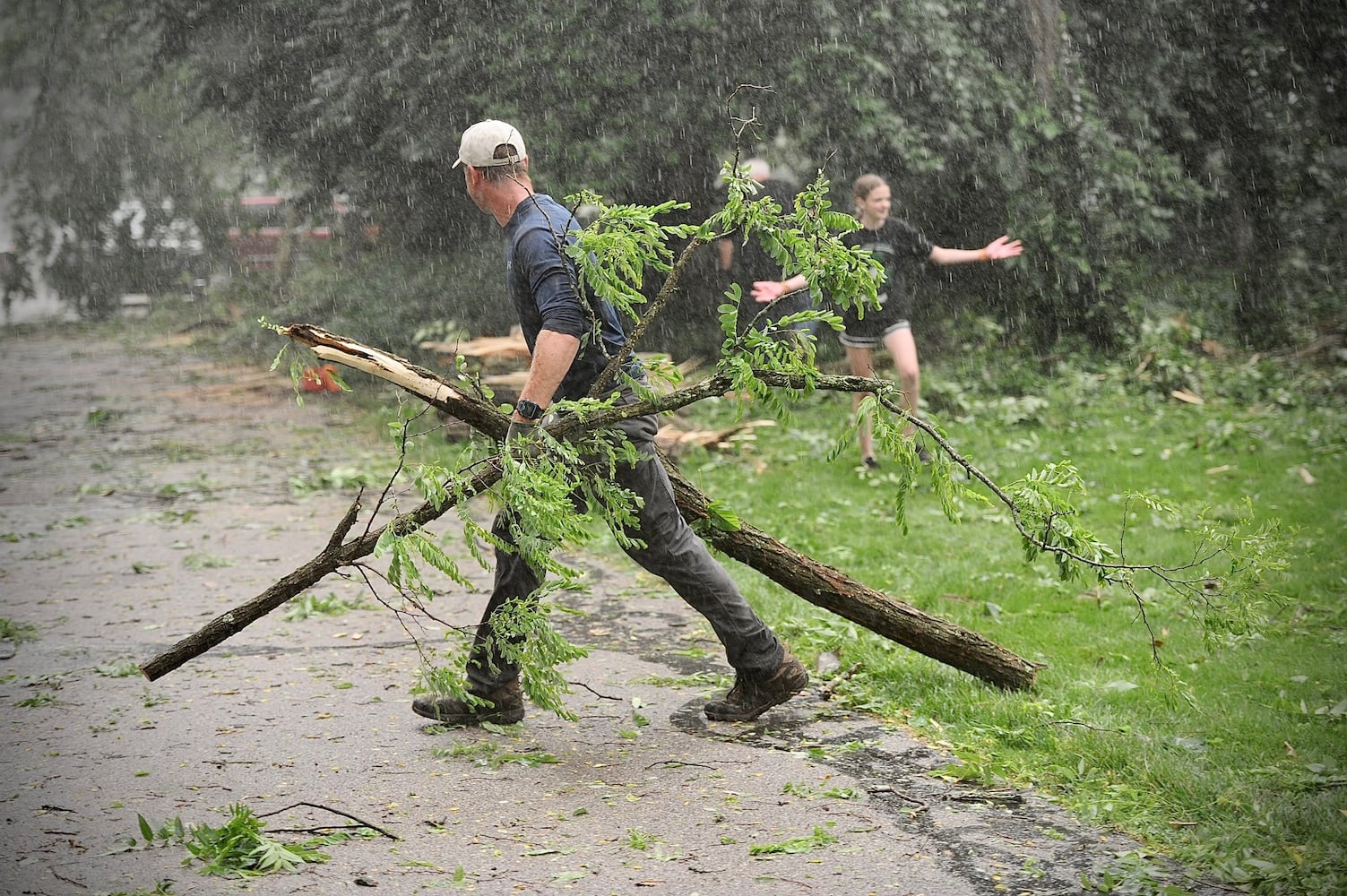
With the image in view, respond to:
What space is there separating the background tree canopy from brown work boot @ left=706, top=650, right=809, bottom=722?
879cm

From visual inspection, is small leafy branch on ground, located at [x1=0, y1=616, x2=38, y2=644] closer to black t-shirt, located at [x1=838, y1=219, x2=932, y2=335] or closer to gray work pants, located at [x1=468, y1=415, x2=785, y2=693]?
gray work pants, located at [x1=468, y1=415, x2=785, y2=693]

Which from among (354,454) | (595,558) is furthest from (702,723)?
(354,454)

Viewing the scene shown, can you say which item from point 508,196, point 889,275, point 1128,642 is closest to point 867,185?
point 889,275

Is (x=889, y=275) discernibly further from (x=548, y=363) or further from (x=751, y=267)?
(x=548, y=363)

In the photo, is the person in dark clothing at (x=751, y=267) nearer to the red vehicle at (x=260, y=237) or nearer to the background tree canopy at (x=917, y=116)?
the background tree canopy at (x=917, y=116)

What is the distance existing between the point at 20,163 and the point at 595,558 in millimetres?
20290

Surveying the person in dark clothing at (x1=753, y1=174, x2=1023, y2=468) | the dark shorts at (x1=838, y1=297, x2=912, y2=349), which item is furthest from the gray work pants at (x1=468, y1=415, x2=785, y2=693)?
the dark shorts at (x1=838, y1=297, x2=912, y2=349)

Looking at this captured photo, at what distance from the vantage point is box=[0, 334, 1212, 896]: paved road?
3.65m

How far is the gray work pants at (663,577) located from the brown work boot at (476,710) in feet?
0.20

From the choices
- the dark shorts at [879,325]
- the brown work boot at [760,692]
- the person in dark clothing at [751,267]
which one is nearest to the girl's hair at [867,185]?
the dark shorts at [879,325]

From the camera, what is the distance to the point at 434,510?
14.0 feet

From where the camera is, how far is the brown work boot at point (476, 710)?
4.90 meters

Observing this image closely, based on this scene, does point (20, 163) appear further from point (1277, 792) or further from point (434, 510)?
point (1277, 792)

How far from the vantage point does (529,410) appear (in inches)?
173
